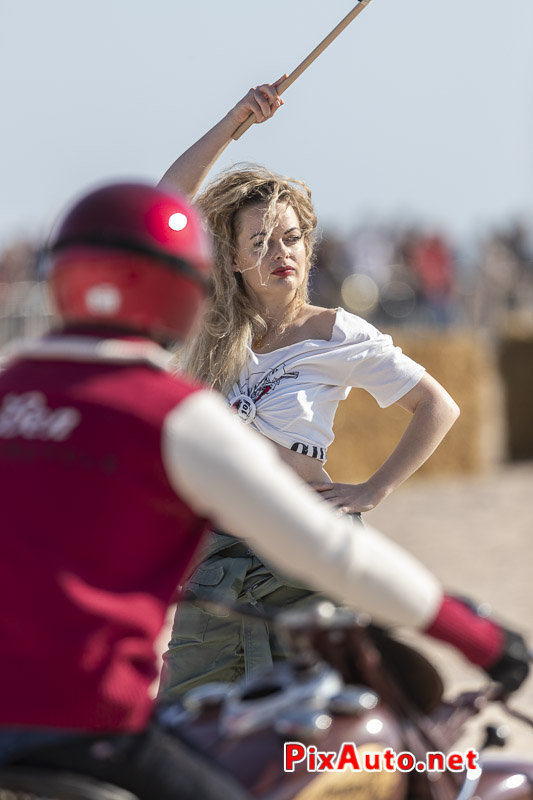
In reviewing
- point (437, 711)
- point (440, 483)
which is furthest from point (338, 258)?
point (437, 711)

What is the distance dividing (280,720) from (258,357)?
180 cm

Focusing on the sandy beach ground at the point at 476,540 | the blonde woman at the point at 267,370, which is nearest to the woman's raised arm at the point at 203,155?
the blonde woman at the point at 267,370

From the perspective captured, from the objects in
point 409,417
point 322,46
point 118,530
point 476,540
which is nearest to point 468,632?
point 118,530

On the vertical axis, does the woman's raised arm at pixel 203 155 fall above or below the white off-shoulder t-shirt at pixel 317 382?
above

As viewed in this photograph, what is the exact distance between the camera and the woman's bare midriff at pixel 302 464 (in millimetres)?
3611

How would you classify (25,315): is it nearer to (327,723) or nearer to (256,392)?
(256,392)

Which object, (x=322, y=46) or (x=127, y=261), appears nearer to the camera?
(x=127, y=261)

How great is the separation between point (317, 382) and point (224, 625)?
72 centimetres

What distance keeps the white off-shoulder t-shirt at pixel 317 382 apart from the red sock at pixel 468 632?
153cm

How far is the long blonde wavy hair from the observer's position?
3799mm

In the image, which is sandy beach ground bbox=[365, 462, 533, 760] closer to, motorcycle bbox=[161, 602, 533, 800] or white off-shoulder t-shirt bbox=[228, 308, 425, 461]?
white off-shoulder t-shirt bbox=[228, 308, 425, 461]

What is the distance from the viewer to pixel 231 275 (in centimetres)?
390

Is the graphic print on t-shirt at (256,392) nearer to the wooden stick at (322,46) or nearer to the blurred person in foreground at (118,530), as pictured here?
the wooden stick at (322,46)

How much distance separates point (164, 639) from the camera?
145 inches
